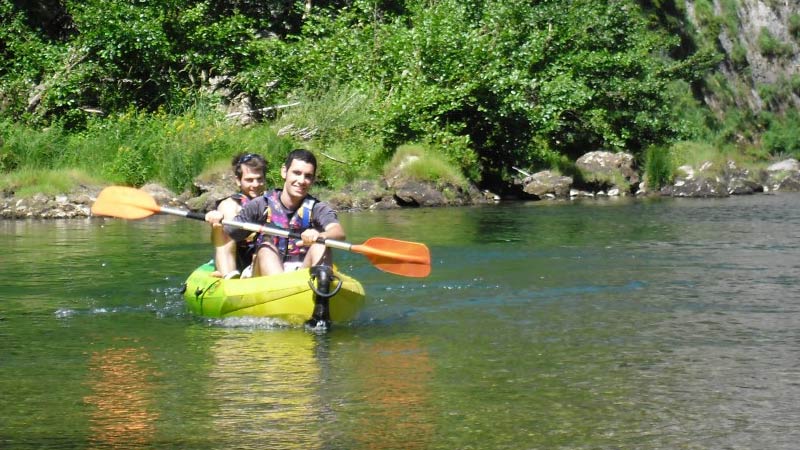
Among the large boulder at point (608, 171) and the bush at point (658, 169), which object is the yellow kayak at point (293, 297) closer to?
the large boulder at point (608, 171)

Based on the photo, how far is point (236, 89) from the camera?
2255cm

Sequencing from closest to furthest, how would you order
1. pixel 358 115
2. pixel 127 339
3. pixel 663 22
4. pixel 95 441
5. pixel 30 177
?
pixel 95 441, pixel 127 339, pixel 30 177, pixel 358 115, pixel 663 22

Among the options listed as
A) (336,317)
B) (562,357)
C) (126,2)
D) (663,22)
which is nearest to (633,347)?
(562,357)

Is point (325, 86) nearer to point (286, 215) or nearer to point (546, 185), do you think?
point (546, 185)

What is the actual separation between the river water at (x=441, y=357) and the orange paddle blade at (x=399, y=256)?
316 mm

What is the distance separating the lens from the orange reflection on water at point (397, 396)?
444 centimetres

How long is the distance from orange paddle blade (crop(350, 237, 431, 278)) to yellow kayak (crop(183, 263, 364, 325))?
371 mm

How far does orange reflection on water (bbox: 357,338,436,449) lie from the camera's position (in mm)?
4438

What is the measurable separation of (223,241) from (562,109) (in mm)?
15503

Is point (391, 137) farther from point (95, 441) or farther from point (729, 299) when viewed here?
point (95, 441)

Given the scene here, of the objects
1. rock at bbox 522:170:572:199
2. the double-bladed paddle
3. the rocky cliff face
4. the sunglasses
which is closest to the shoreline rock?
rock at bbox 522:170:572:199

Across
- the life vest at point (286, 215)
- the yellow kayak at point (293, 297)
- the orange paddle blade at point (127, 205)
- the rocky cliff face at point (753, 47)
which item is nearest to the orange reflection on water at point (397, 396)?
the yellow kayak at point (293, 297)

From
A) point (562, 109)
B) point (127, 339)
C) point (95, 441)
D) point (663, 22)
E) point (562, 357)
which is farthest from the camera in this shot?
point (663, 22)

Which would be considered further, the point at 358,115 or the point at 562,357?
the point at 358,115
